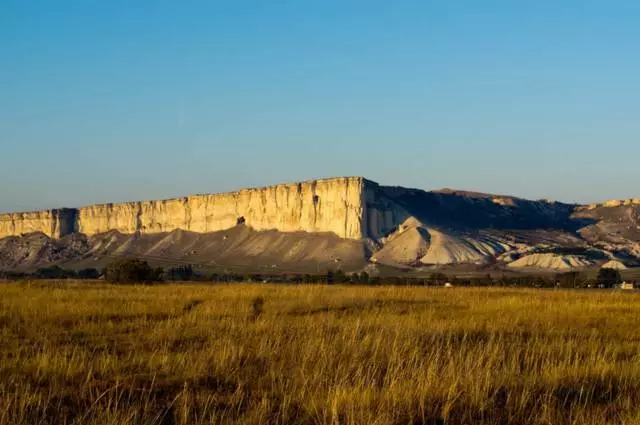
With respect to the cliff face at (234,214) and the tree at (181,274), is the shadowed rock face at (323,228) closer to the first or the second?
the cliff face at (234,214)

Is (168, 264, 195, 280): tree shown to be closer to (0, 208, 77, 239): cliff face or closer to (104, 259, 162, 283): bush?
(104, 259, 162, 283): bush

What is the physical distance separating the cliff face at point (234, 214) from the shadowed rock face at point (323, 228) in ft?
0.82

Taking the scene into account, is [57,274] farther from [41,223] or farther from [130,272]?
[41,223]

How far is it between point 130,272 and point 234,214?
124m

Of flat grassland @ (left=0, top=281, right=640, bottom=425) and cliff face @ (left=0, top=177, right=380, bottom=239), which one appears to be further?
cliff face @ (left=0, top=177, right=380, bottom=239)

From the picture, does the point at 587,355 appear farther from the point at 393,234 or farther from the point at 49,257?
the point at 49,257

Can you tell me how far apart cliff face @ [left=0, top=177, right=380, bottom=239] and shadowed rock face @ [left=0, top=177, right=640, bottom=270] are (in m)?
0.25

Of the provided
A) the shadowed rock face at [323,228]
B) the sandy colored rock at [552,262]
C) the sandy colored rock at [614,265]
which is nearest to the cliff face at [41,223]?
the shadowed rock face at [323,228]

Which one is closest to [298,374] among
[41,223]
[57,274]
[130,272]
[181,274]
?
[130,272]

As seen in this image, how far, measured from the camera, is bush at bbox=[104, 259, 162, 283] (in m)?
33.3

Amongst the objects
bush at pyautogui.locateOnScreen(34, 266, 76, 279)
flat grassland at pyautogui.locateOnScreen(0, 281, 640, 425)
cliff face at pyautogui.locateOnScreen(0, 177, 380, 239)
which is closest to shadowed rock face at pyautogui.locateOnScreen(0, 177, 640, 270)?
cliff face at pyautogui.locateOnScreen(0, 177, 380, 239)

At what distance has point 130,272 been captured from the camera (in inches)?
1336

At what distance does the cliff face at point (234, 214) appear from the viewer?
140m

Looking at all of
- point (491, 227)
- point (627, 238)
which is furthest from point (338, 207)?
point (627, 238)
